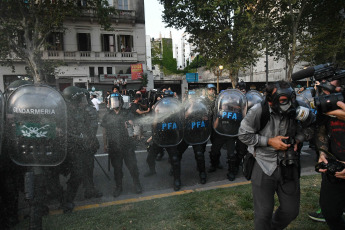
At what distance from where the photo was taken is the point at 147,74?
27.3 metres

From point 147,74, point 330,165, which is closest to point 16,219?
point 330,165

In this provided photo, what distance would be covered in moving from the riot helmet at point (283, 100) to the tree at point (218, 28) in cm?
1295

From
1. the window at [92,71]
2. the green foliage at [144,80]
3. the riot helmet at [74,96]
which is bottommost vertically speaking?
the riot helmet at [74,96]

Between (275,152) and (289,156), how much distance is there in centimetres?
12

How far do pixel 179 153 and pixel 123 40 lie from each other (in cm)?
2492

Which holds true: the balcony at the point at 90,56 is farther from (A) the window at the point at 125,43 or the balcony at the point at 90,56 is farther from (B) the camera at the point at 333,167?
(B) the camera at the point at 333,167

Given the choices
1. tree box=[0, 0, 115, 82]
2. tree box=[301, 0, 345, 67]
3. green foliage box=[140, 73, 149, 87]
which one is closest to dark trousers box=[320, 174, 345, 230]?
tree box=[301, 0, 345, 67]

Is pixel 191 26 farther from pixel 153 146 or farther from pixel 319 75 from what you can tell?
pixel 319 75

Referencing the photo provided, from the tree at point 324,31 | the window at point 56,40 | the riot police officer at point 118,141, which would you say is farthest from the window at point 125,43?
the riot police officer at point 118,141

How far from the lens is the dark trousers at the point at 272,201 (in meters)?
2.19

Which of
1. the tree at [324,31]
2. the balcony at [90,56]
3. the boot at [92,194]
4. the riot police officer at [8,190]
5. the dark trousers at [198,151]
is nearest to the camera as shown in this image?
the riot police officer at [8,190]

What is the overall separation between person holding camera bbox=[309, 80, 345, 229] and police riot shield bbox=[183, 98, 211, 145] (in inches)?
89.1

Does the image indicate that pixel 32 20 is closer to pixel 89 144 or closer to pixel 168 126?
pixel 89 144

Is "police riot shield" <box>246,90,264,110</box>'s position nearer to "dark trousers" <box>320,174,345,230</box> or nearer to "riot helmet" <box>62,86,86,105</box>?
"dark trousers" <box>320,174,345,230</box>
